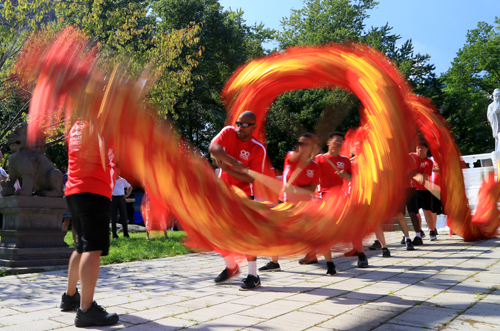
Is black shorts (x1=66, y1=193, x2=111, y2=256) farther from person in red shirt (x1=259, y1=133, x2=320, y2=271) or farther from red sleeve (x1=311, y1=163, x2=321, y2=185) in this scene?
red sleeve (x1=311, y1=163, x2=321, y2=185)

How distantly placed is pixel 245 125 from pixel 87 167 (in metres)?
1.74

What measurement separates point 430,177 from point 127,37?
A: 8.97 meters

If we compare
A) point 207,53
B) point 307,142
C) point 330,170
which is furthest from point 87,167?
point 207,53

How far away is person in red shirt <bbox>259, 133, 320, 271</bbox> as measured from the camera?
15.3 ft

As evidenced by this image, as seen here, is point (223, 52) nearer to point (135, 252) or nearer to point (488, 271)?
point (135, 252)

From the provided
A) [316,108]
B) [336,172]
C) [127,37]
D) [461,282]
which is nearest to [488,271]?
[461,282]

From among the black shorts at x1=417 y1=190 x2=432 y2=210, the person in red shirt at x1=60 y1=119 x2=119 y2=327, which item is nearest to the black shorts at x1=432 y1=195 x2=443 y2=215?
the black shorts at x1=417 y1=190 x2=432 y2=210

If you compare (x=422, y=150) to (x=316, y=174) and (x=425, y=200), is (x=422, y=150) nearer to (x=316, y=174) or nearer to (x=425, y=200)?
(x=425, y=200)

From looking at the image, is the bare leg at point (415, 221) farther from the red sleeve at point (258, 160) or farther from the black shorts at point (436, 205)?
the red sleeve at point (258, 160)

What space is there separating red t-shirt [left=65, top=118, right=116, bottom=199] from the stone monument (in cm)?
412

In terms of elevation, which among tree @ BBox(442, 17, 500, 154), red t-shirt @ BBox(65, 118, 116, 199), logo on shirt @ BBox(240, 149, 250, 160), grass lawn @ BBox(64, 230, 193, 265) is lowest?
grass lawn @ BBox(64, 230, 193, 265)

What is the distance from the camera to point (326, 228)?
3703 mm

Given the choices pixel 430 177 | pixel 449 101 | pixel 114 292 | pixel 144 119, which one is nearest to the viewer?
pixel 144 119

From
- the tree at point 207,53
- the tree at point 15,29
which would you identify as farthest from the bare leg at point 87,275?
the tree at point 207,53
